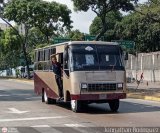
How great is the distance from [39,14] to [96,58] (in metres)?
39.1

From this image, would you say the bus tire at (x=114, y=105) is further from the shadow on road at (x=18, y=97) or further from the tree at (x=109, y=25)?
the tree at (x=109, y=25)

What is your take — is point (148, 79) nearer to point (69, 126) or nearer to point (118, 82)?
point (118, 82)

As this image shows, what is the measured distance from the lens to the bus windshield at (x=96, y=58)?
58.5 feet

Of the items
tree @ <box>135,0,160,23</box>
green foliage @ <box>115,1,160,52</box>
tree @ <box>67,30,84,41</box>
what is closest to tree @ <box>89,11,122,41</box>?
tree @ <box>67,30,84,41</box>

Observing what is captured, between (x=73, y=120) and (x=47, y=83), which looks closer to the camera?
(x=73, y=120)

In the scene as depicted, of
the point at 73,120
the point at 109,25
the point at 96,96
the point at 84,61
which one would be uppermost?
the point at 109,25

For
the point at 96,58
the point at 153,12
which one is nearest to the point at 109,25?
the point at 153,12

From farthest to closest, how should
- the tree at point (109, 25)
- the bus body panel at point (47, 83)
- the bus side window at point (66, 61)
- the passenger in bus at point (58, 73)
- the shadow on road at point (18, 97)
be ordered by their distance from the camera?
the tree at point (109, 25) → the shadow on road at point (18, 97) → the bus body panel at point (47, 83) → the passenger in bus at point (58, 73) → the bus side window at point (66, 61)

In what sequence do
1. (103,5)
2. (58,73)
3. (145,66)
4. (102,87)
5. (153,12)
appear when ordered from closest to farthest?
1. (102,87)
2. (58,73)
3. (103,5)
4. (153,12)
5. (145,66)

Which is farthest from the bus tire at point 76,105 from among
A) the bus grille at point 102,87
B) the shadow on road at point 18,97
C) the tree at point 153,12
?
the tree at point 153,12

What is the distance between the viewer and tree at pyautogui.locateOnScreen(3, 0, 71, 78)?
5619 cm

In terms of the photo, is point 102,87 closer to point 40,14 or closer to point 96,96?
point 96,96

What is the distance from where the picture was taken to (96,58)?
18.0 metres

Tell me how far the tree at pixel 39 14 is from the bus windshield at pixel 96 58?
3817 cm
